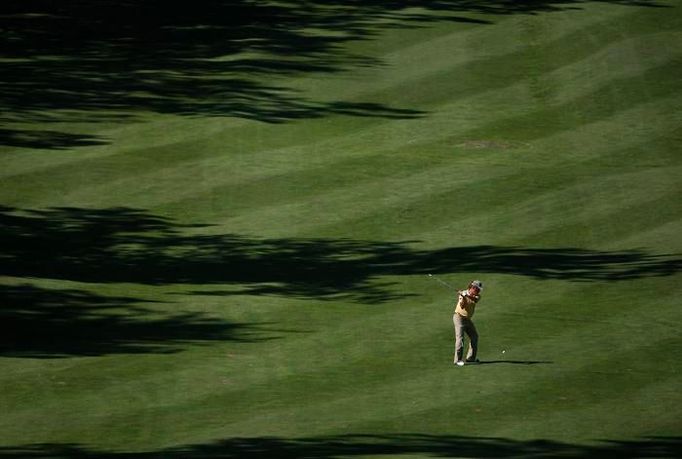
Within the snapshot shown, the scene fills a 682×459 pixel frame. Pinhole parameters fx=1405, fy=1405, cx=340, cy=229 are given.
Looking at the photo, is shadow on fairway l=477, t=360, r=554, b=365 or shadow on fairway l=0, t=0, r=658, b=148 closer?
shadow on fairway l=477, t=360, r=554, b=365

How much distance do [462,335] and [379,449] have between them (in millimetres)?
4344

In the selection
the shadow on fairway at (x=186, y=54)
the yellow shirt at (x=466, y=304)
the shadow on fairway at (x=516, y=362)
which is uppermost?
the shadow on fairway at (x=186, y=54)

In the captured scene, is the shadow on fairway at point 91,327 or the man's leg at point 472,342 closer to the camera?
the man's leg at point 472,342

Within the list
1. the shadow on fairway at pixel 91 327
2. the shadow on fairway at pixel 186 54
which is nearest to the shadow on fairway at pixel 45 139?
the shadow on fairway at pixel 186 54

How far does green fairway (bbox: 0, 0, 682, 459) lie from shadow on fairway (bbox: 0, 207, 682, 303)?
0.25 ft

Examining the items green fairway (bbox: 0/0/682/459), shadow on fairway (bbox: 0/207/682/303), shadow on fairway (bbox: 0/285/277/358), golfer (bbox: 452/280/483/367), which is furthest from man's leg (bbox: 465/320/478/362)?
shadow on fairway (bbox: 0/207/682/303)

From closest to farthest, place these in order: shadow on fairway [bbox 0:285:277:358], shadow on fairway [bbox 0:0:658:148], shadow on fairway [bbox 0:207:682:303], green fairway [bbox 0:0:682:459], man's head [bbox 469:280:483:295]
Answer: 1. green fairway [bbox 0:0:682:459]
2. man's head [bbox 469:280:483:295]
3. shadow on fairway [bbox 0:285:277:358]
4. shadow on fairway [bbox 0:207:682:303]
5. shadow on fairway [bbox 0:0:658:148]

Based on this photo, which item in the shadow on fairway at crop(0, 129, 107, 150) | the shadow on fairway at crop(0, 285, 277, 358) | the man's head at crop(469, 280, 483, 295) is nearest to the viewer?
the man's head at crop(469, 280, 483, 295)

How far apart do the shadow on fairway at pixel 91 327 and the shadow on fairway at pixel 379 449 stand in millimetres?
4604

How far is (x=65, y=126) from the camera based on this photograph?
38312 mm

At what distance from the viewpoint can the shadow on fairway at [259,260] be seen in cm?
2920

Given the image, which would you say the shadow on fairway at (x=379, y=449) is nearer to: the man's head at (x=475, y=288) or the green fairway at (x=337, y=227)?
the green fairway at (x=337, y=227)

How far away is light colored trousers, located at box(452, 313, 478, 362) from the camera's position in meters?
24.1

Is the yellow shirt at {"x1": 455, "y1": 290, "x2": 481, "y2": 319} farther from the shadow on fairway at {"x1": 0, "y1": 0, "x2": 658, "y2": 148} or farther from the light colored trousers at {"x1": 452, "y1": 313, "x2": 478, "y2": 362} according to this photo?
the shadow on fairway at {"x1": 0, "y1": 0, "x2": 658, "y2": 148}
